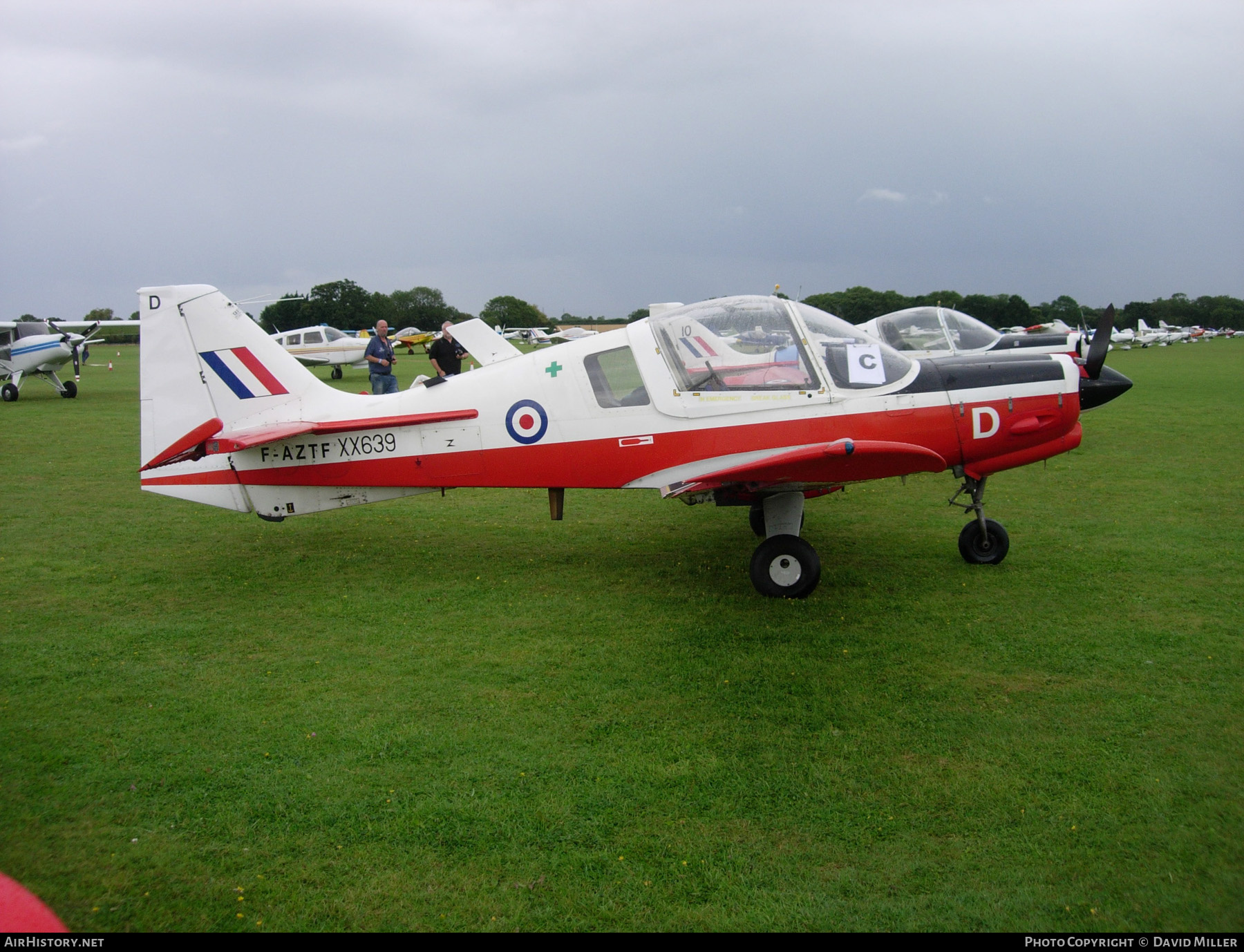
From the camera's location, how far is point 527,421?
646 cm

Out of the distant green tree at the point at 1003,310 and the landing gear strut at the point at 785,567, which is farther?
the distant green tree at the point at 1003,310

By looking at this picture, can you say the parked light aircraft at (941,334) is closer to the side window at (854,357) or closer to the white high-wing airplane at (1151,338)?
the side window at (854,357)

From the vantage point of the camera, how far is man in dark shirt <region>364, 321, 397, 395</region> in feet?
42.5

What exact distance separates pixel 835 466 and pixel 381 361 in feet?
30.6

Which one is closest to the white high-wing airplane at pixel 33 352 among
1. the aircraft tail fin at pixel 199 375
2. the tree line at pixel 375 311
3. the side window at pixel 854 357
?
the aircraft tail fin at pixel 199 375

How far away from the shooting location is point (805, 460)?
211 inches

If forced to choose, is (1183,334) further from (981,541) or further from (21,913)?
(21,913)

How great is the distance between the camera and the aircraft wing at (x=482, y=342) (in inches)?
344

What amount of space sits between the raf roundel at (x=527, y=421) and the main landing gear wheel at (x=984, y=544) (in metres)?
3.62

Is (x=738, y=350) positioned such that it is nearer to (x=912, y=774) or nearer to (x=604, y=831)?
(x=912, y=774)

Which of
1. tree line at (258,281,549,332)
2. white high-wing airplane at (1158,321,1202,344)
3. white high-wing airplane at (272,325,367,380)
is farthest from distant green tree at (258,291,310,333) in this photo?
white high-wing airplane at (1158,321,1202,344)

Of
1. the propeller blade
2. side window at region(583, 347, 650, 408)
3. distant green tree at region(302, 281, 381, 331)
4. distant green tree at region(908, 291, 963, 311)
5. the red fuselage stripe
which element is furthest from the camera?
distant green tree at region(302, 281, 381, 331)

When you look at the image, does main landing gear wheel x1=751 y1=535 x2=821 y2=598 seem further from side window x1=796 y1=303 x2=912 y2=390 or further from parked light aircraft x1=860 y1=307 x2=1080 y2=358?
parked light aircraft x1=860 y1=307 x2=1080 y2=358

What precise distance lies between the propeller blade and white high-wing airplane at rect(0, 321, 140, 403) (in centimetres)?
2206
